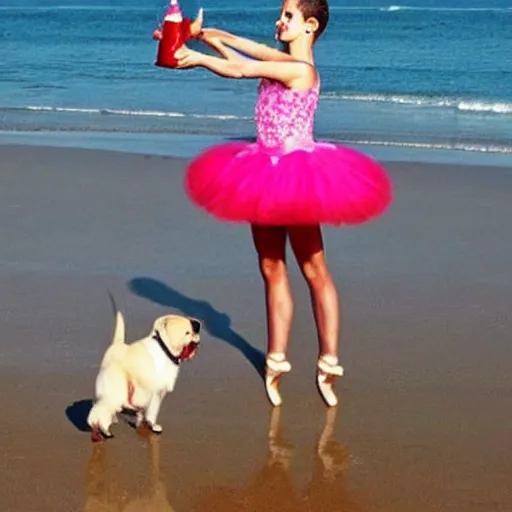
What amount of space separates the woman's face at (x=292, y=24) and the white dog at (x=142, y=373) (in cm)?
122

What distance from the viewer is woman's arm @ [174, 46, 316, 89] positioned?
4.75 meters

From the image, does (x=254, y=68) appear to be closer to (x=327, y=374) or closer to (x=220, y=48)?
(x=220, y=48)

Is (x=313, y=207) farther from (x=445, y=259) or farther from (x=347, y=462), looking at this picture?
(x=445, y=259)

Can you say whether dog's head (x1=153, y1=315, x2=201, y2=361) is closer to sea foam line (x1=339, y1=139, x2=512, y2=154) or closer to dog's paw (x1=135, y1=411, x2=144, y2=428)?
dog's paw (x1=135, y1=411, x2=144, y2=428)

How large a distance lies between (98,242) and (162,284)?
1108 mm

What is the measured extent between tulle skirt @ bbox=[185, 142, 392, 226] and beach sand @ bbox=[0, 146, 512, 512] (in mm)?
808

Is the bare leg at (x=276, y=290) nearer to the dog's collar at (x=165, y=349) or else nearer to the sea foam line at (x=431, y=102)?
the dog's collar at (x=165, y=349)

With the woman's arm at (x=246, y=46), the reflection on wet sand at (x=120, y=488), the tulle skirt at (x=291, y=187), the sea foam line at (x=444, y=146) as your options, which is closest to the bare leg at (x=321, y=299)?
the tulle skirt at (x=291, y=187)

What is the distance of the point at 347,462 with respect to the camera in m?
4.79

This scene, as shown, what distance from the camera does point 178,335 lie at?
4.92m

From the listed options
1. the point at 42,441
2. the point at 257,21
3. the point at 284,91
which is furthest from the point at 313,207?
the point at 257,21

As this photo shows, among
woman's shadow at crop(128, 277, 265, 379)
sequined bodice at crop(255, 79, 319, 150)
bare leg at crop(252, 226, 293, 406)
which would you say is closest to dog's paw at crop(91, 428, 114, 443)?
bare leg at crop(252, 226, 293, 406)

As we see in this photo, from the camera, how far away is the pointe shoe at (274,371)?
547 centimetres

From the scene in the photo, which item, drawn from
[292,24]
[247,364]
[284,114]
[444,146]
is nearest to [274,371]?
[247,364]
